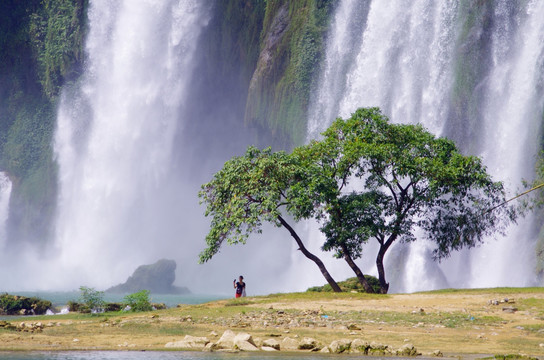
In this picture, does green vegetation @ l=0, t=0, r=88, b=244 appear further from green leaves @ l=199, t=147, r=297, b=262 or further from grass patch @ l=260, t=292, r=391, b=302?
grass patch @ l=260, t=292, r=391, b=302

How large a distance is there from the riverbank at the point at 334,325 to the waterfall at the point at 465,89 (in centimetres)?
1869

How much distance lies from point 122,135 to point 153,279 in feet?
47.1

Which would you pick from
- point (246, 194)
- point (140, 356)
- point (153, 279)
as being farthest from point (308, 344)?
point (153, 279)

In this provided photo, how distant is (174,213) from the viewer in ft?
257

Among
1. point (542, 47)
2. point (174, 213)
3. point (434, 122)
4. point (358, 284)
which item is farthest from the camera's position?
point (174, 213)

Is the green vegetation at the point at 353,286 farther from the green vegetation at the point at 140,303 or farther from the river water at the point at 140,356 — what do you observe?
the river water at the point at 140,356

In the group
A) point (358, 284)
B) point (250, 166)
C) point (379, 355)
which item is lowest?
point (379, 355)

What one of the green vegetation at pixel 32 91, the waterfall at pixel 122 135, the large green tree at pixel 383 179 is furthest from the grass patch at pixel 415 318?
the green vegetation at pixel 32 91

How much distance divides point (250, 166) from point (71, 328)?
33.4 feet

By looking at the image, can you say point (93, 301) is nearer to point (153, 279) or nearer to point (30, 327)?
point (30, 327)

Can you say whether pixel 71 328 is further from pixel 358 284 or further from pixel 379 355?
pixel 358 284

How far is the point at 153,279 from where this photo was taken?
6969 cm

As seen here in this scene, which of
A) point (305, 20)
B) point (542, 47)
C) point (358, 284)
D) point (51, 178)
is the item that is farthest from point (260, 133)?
point (358, 284)

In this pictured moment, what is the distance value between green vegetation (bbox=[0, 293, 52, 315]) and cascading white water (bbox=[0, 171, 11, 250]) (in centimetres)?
6357
